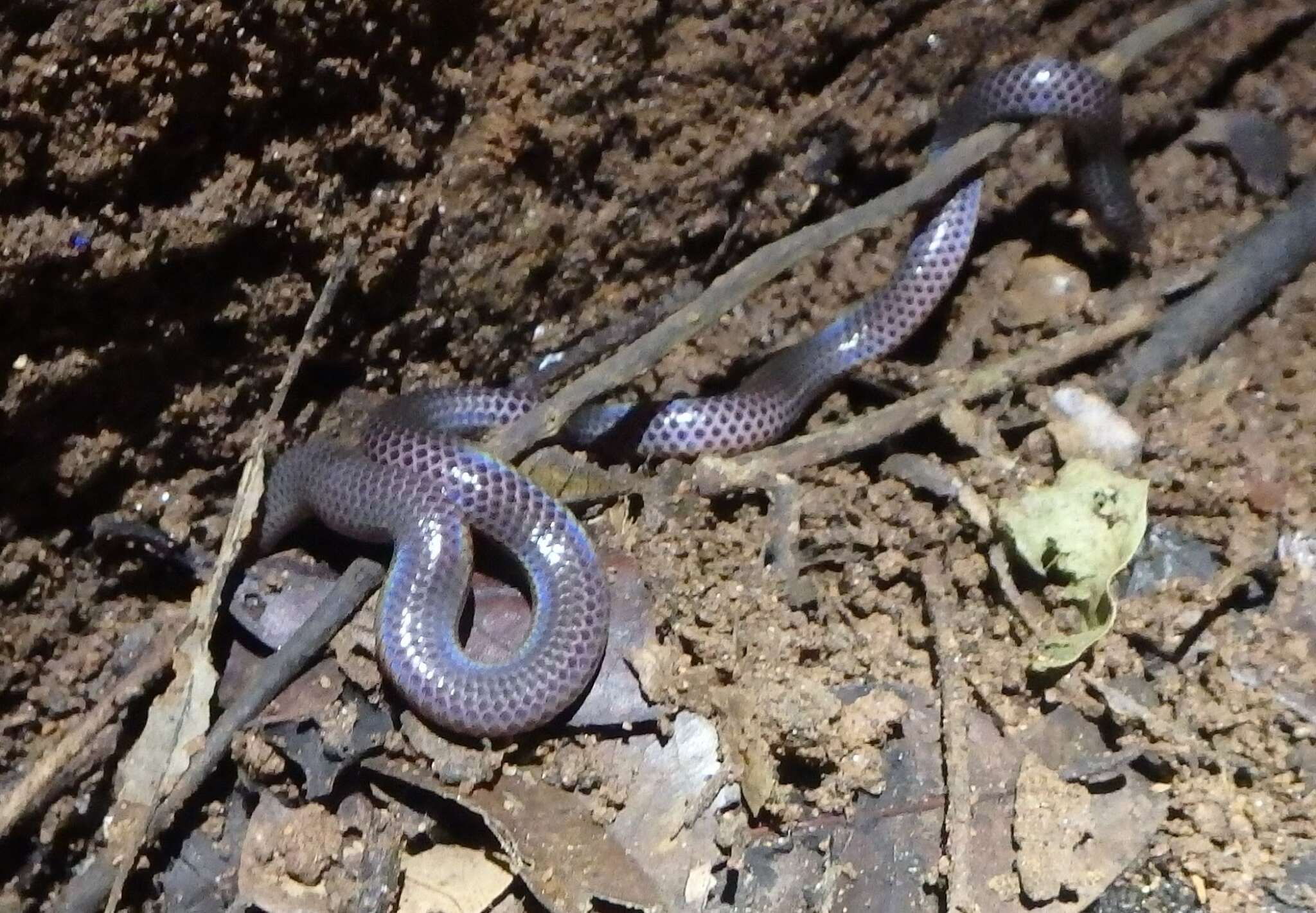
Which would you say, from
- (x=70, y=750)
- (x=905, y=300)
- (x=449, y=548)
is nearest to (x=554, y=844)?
(x=449, y=548)

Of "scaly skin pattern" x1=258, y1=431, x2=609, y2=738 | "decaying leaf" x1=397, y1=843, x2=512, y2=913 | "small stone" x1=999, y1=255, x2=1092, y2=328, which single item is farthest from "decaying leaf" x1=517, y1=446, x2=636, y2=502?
"small stone" x1=999, y1=255, x2=1092, y2=328

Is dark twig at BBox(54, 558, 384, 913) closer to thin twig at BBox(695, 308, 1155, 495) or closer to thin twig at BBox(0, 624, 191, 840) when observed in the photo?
thin twig at BBox(0, 624, 191, 840)

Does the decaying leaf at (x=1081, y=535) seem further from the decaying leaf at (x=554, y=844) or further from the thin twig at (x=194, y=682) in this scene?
the thin twig at (x=194, y=682)

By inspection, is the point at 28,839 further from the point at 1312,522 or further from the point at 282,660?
the point at 1312,522

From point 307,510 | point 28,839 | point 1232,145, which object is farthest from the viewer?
point 1232,145

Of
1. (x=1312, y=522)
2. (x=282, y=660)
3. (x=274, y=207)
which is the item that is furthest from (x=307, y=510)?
(x=1312, y=522)

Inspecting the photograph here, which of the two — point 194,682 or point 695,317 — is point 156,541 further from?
point 695,317
